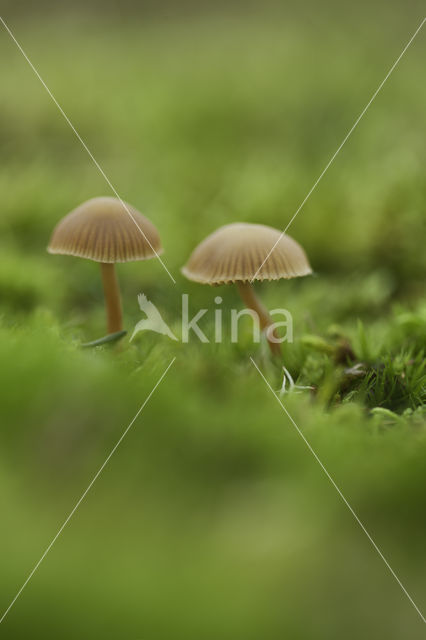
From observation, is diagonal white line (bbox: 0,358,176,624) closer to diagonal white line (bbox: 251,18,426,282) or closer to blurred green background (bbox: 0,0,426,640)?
blurred green background (bbox: 0,0,426,640)

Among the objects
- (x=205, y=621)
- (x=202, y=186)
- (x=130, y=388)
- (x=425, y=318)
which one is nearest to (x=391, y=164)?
(x=202, y=186)

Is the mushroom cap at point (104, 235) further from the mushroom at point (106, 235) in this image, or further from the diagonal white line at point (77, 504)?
the diagonal white line at point (77, 504)

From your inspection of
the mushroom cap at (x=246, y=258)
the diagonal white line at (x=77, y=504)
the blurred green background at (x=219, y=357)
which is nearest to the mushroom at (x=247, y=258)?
the mushroom cap at (x=246, y=258)

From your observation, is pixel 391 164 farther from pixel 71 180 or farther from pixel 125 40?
pixel 125 40

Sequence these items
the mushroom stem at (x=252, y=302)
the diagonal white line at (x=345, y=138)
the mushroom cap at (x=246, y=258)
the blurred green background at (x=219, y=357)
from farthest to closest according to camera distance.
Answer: the diagonal white line at (x=345, y=138) → the mushroom stem at (x=252, y=302) → the mushroom cap at (x=246, y=258) → the blurred green background at (x=219, y=357)

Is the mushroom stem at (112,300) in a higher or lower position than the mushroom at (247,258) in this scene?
lower

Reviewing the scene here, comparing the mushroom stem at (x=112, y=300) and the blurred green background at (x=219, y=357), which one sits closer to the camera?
the blurred green background at (x=219, y=357)

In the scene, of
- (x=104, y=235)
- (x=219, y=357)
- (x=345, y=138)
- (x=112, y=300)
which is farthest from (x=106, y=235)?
(x=345, y=138)

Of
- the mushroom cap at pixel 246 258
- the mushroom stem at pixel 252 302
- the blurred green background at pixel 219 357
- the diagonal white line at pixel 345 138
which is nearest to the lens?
the blurred green background at pixel 219 357
